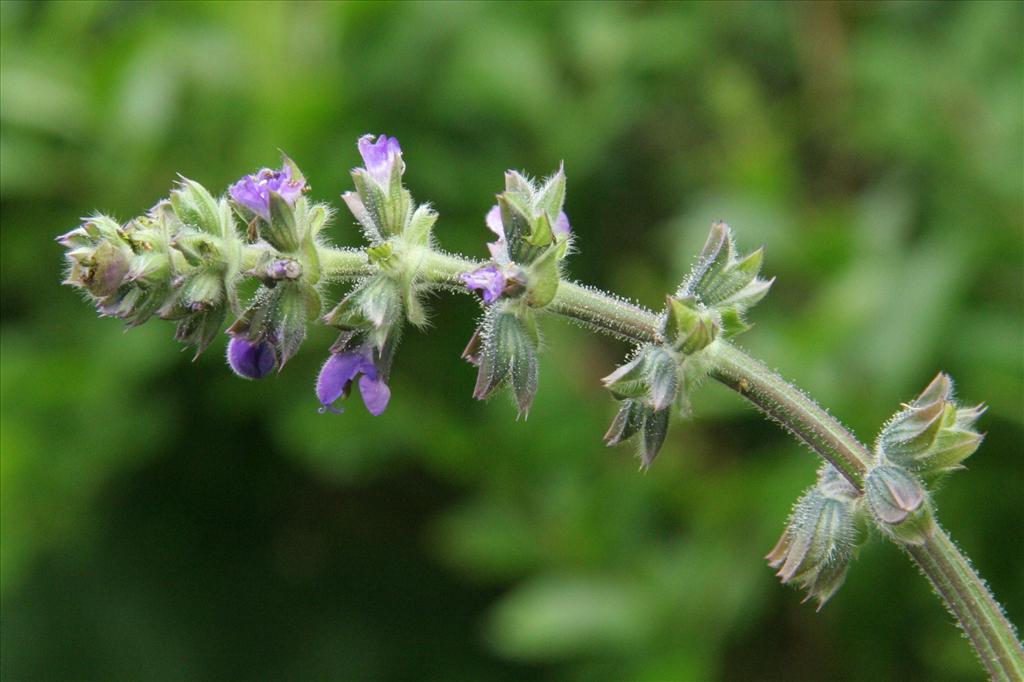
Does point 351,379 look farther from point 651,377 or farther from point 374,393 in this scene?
point 651,377

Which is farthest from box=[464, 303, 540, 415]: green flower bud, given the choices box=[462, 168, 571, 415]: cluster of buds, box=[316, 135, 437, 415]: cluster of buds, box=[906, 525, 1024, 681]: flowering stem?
box=[906, 525, 1024, 681]: flowering stem

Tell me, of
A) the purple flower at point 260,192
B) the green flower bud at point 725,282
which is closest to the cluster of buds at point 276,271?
the purple flower at point 260,192

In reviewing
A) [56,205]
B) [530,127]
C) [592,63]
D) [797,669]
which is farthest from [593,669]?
[56,205]

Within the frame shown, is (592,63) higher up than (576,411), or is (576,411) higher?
(592,63)

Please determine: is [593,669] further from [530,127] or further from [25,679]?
[25,679]

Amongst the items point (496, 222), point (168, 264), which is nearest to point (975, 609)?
point (496, 222)

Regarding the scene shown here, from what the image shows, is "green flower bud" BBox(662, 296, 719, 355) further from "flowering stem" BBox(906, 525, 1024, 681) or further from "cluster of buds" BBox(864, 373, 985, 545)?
"flowering stem" BBox(906, 525, 1024, 681)

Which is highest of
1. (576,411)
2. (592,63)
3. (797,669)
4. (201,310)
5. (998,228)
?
(592,63)
